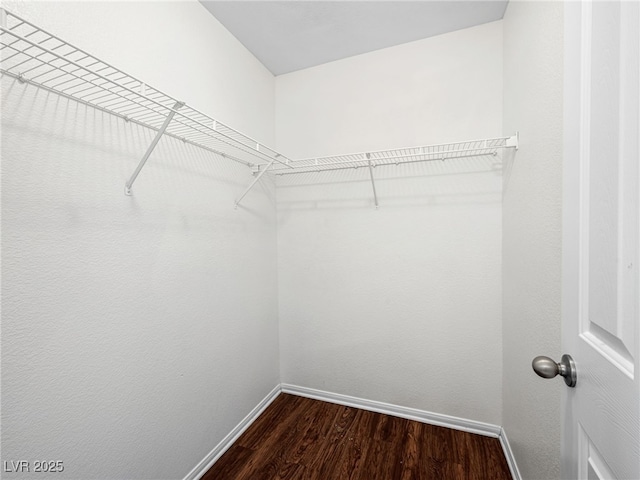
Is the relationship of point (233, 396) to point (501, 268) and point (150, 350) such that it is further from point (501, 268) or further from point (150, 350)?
point (501, 268)

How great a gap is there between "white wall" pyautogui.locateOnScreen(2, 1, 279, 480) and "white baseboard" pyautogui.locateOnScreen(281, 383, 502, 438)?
1.73 feet

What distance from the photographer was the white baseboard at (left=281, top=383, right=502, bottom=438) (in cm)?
174

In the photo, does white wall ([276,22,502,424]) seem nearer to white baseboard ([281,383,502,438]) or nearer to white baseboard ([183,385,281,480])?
white baseboard ([281,383,502,438])

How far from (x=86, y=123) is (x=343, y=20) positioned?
1.47m

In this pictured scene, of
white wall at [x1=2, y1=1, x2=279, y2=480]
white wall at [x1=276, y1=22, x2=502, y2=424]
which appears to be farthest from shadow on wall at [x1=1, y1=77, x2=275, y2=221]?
white wall at [x1=276, y1=22, x2=502, y2=424]

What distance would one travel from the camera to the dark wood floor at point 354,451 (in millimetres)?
1475

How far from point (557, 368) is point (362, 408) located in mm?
1663

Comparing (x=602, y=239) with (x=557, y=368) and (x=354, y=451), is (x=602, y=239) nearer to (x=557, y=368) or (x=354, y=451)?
(x=557, y=368)

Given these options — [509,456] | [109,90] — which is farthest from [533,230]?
[109,90]

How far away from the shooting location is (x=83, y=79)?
0.76m

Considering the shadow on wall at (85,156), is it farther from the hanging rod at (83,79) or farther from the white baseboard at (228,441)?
the white baseboard at (228,441)

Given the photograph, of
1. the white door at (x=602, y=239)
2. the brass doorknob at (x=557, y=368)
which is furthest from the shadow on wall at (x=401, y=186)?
the brass doorknob at (x=557, y=368)

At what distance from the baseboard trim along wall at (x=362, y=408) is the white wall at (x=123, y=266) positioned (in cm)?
6

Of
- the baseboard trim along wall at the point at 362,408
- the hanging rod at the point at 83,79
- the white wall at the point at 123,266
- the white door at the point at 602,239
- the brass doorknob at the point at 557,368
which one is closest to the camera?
the white door at the point at 602,239
